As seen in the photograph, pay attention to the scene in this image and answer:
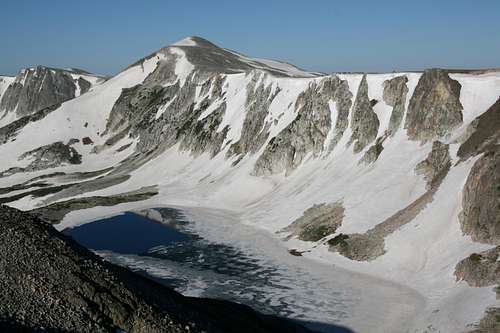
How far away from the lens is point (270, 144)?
96625 millimetres

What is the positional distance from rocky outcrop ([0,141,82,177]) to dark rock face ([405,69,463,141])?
98.0m

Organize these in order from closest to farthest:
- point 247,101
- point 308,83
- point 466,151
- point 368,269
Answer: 1. point 368,269
2. point 466,151
3. point 308,83
4. point 247,101

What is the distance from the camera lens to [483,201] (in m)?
49.1

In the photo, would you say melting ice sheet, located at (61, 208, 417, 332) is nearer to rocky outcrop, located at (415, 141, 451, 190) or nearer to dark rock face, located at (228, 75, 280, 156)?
rocky outcrop, located at (415, 141, 451, 190)

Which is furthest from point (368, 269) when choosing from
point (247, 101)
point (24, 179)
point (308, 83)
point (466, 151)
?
point (24, 179)

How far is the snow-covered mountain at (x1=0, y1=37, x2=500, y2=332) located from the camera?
A: 5003cm

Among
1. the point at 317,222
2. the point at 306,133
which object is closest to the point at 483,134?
the point at 317,222

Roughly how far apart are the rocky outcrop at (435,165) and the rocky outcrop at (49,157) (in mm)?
104182

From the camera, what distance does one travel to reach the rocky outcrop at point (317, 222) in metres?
64.0

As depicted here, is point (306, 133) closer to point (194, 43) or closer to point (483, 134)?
point (483, 134)

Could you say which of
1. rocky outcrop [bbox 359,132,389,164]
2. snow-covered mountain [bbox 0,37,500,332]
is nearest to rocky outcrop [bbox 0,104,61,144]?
snow-covered mountain [bbox 0,37,500,332]

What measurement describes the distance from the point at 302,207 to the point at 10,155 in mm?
110584

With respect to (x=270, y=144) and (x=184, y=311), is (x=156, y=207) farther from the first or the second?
(x=184, y=311)

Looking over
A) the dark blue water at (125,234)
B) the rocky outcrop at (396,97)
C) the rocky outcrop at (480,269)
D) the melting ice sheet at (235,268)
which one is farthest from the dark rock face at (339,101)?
the rocky outcrop at (480,269)
